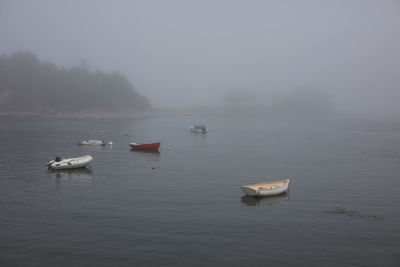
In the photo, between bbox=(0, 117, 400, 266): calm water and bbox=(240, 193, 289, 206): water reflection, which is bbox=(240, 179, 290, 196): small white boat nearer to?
bbox=(240, 193, 289, 206): water reflection

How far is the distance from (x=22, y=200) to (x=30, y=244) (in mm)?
15489

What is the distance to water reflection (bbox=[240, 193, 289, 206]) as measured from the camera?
49219 mm

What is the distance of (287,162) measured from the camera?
84562mm

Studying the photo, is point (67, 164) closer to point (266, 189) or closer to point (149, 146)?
point (149, 146)

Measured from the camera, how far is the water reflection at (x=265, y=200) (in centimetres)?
4922

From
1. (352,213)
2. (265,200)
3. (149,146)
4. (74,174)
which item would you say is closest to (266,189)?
(265,200)

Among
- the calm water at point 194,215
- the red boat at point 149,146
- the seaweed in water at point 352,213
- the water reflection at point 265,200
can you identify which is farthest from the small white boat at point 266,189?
the red boat at point 149,146

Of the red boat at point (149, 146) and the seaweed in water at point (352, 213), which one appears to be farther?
the red boat at point (149, 146)

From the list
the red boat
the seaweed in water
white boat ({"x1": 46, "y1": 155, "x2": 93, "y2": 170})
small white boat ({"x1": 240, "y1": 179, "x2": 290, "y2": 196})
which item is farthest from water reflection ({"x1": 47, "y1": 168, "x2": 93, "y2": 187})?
the seaweed in water

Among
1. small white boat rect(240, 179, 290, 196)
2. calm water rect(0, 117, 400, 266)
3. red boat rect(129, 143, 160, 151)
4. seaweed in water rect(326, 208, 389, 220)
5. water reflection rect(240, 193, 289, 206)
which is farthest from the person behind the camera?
red boat rect(129, 143, 160, 151)

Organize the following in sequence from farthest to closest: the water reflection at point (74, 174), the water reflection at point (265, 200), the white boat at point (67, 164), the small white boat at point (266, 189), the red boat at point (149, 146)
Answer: the red boat at point (149, 146) → the white boat at point (67, 164) → the water reflection at point (74, 174) → the small white boat at point (266, 189) → the water reflection at point (265, 200)

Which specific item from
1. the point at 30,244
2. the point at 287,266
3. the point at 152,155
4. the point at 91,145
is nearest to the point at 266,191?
the point at 287,266

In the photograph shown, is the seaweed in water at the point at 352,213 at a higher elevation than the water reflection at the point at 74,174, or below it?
below

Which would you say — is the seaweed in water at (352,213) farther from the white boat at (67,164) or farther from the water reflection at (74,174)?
the white boat at (67,164)
